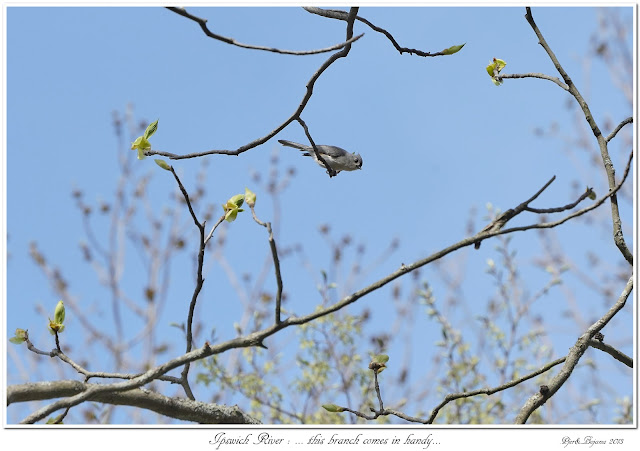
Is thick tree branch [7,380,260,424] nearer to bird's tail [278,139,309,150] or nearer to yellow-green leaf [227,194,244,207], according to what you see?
yellow-green leaf [227,194,244,207]

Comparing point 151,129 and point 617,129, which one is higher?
point 617,129

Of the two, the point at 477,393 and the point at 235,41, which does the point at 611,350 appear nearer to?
the point at 477,393

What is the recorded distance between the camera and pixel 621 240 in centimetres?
277

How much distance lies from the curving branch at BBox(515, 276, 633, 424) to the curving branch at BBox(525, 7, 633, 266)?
209mm

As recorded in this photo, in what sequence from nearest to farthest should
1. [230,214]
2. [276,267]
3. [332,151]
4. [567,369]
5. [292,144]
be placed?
[276,267], [230,214], [567,369], [292,144], [332,151]

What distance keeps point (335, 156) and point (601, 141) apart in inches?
81.4

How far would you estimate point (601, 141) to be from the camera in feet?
9.66

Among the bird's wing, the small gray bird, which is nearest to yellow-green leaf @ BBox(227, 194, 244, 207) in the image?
the small gray bird

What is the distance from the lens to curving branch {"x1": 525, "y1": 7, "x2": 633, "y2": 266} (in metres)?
2.78

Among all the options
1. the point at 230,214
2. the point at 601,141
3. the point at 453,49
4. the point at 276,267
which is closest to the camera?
the point at 276,267

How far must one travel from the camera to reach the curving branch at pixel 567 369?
2.55 m

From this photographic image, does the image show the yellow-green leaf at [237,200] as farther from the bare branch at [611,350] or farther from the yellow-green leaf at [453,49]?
the bare branch at [611,350]

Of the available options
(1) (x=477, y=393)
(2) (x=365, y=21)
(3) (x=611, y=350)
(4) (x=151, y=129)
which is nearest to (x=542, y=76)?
(2) (x=365, y=21)

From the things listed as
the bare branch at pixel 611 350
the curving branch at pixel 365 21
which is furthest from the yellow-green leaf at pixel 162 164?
the bare branch at pixel 611 350
